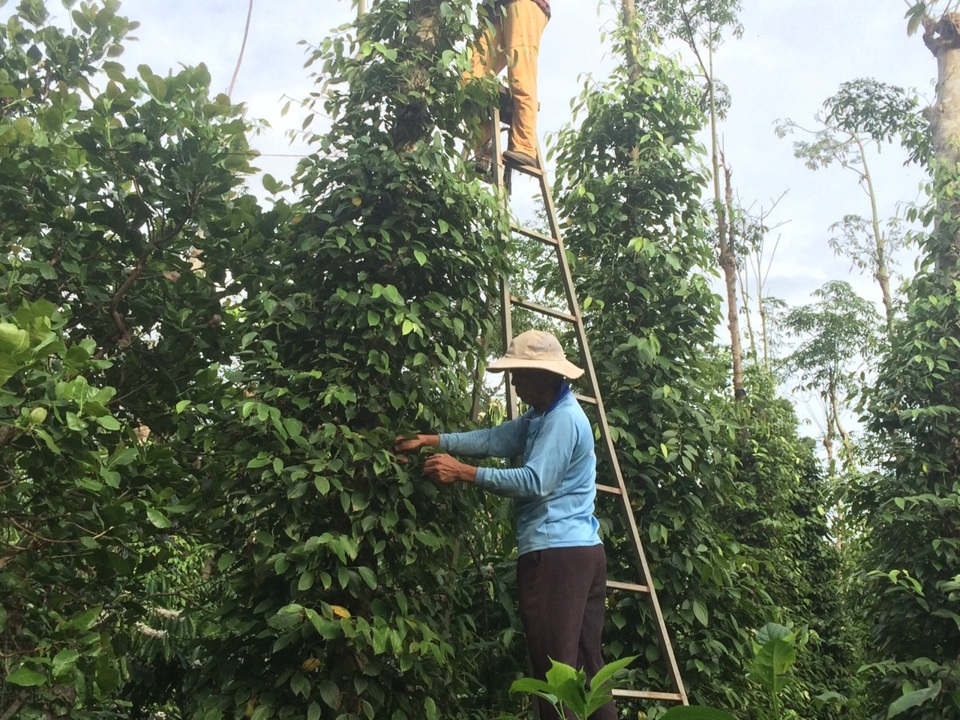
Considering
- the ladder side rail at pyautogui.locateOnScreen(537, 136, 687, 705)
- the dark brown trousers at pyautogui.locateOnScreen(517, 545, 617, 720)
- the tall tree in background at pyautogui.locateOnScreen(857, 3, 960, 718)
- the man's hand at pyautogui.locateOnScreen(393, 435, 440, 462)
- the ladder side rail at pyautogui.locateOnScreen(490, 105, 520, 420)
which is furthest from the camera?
the tall tree in background at pyautogui.locateOnScreen(857, 3, 960, 718)

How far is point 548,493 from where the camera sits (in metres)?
2.97

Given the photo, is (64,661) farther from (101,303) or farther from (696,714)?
(696,714)

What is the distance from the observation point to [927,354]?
5688mm

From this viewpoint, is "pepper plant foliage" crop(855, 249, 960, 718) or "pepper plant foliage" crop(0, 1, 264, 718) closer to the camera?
"pepper plant foliage" crop(0, 1, 264, 718)

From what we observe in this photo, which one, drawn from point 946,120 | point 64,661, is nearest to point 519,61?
point 64,661

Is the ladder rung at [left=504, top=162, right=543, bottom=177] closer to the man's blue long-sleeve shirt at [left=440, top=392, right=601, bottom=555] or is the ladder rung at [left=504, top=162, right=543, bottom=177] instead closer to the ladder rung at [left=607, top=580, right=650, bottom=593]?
the man's blue long-sleeve shirt at [left=440, top=392, right=601, bottom=555]

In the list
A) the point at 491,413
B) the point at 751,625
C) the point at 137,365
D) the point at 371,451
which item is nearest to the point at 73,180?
the point at 137,365

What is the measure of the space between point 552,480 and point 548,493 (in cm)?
5

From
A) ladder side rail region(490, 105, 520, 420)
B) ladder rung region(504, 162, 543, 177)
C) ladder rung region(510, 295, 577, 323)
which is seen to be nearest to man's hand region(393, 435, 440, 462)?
ladder side rail region(490, 105, 520, 420)

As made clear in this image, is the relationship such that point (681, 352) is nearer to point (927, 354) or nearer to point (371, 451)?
point (927, 354)

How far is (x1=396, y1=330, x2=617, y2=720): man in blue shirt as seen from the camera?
2916mm

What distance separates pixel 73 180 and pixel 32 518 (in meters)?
1.27

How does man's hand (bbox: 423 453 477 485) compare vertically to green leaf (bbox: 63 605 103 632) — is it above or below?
above

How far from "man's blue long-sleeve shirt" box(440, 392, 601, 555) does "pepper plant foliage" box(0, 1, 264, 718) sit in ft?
3.66
